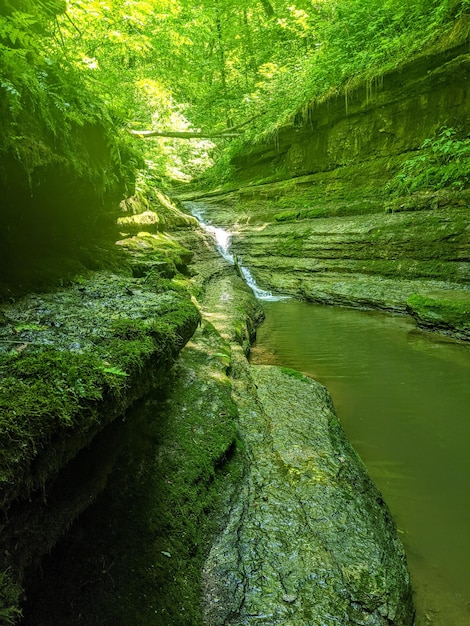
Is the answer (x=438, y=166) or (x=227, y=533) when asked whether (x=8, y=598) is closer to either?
(x=227, y=533)

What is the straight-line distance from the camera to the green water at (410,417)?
2.46 metres

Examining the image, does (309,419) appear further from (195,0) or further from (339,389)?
(195,0)

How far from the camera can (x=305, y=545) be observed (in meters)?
2.23

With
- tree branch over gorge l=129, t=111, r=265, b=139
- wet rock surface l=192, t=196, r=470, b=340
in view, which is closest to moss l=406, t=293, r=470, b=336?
wet rock surface l=192, t=196, r=470, b=340

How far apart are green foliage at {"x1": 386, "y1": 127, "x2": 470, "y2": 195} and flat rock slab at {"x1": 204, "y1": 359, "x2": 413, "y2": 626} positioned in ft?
26.2

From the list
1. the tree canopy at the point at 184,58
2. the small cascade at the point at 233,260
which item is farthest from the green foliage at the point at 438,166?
the small cascade at the point at 233,260

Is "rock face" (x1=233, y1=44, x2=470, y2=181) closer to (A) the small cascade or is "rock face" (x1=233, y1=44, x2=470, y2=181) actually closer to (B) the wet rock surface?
(B) the wet rock surface

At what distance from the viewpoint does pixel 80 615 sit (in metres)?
1.62

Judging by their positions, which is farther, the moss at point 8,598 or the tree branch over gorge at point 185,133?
the tree branch over gorge at point 185,133

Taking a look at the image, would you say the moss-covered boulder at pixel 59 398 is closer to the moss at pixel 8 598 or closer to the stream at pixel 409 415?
the moss at pixel 8 598

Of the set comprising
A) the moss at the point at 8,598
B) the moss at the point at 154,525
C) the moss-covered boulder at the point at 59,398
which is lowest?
the moss at the point at 154,525

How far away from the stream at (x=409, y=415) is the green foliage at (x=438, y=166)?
12.4 ft

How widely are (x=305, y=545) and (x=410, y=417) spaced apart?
101 inches

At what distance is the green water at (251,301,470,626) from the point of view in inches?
96.9
